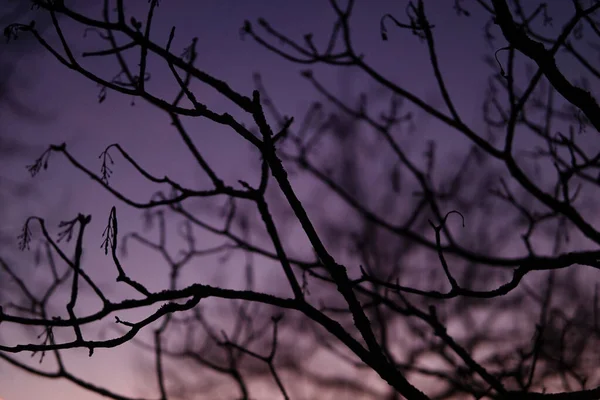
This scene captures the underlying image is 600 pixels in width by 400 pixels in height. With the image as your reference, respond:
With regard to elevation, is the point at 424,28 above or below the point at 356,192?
below

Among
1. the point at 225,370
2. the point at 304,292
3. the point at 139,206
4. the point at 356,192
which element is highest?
the point at 356,192

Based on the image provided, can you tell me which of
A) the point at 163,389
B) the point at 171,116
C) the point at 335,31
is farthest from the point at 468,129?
the point at 163,389

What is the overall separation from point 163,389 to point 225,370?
542 mm

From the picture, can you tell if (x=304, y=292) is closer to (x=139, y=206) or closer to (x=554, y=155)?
(x=139, y=206)

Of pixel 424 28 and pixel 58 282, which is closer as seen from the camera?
pixel 424 28

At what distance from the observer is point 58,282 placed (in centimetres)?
316

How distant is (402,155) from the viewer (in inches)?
149

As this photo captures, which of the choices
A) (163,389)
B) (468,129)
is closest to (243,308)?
(163,389)

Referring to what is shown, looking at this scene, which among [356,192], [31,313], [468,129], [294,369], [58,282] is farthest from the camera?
[356,192]

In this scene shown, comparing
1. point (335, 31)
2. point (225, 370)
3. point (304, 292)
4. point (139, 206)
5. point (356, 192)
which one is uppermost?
point (356, 192)

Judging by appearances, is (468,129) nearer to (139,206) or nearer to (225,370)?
(139,206)

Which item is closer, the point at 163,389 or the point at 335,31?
the point at 335,31

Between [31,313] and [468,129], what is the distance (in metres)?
2.84

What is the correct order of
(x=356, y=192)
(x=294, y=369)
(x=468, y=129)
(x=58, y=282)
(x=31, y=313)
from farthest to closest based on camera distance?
(x=356, y=192), (x=294, y=369), (x=31, y=313), (x=58, y=282), (x=468, y=129)
